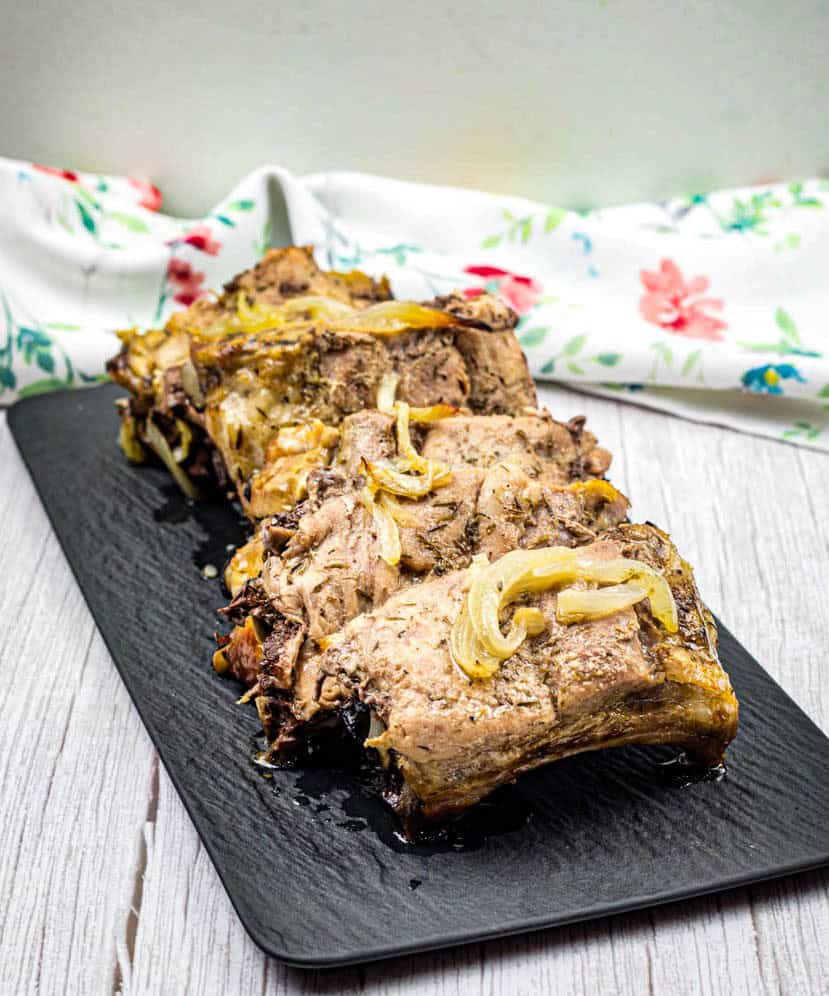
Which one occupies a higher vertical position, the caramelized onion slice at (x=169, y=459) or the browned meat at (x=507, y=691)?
the browned meat at (x=507, y=691)

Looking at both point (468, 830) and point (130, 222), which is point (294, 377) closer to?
point (468, 830)

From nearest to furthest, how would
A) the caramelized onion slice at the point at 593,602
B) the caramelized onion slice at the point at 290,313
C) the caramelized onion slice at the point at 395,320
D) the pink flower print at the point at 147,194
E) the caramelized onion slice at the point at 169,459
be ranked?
the caramelized onion slice at the point at 593,602, the caramelized onion slice at the point at 395,320, the caramelized onion slice at the point at 290,313, the caramelized onion slice at the point at 169,459, the pink flower print at the point at 147,194

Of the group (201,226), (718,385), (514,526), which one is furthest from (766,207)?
(514,526)

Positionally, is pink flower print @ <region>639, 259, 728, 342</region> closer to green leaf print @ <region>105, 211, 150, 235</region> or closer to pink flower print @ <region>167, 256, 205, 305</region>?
pink flower print @ <region>167, 256, 205, 305</region>

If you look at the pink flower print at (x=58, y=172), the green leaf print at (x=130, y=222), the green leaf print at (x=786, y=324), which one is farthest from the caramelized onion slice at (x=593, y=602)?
the pink flower print at (x=58, y=172)

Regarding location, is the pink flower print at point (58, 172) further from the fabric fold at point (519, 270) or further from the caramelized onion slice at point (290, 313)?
the caramelized onion slice at point (290, 313)

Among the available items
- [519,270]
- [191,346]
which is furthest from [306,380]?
[519,270]
